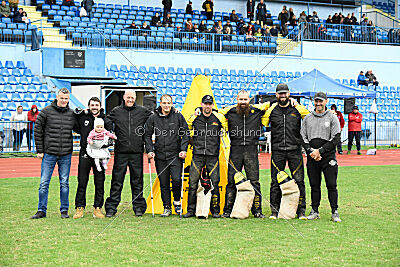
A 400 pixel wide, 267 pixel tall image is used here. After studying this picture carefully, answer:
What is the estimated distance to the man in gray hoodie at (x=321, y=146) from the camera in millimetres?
8453

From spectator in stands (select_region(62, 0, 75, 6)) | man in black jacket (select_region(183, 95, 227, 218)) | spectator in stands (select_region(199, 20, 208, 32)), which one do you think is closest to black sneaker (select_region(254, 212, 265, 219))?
man in black jacket (select_region(183, 95, 227, 218))

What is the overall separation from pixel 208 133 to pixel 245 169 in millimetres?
804

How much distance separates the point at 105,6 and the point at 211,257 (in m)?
23.7

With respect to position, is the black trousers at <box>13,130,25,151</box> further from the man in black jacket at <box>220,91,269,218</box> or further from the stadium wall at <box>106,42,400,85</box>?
the man in black jacket at <box>220,91,269,218</box>

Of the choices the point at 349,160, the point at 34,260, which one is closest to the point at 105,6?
the point at 349,160

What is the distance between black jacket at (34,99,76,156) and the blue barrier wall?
15.4m

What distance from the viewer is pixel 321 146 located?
335 inches

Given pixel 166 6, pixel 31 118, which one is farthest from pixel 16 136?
pixel 166 6

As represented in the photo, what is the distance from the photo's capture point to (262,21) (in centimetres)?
3117

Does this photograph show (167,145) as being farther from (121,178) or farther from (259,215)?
(259,215)

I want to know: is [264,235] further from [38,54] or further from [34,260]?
[38,54]

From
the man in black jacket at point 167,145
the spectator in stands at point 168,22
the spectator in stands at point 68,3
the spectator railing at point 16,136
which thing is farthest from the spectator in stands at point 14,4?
the man in black jacket at point 167,145

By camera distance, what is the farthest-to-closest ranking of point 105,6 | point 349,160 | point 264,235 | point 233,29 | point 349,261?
point 233,29 < point 105,6 < point 349,160 < point 264,235 < point 349,261

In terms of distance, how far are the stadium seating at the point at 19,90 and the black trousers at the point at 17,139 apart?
138 cm
